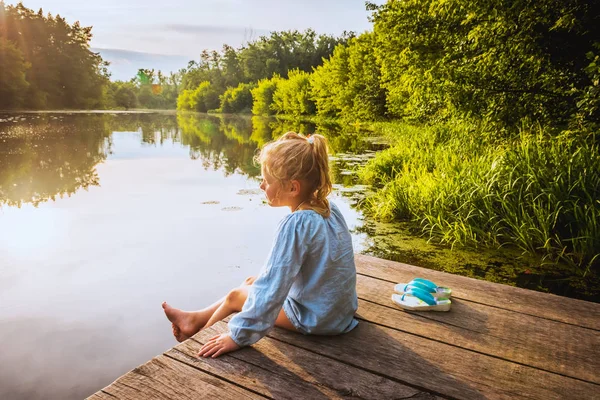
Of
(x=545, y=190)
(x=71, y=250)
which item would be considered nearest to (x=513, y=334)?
(x=545, y=190)

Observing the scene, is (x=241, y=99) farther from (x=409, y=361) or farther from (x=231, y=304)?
(x=409, y=361)

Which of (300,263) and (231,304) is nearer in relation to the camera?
(300,263)

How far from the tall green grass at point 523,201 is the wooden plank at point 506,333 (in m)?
1.91

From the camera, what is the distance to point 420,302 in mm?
2250

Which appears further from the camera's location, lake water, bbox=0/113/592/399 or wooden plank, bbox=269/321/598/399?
lake water, bbox=0/113/592/399

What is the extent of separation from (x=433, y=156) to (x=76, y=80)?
163ft

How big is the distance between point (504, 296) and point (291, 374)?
1371mm

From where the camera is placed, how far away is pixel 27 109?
39812 millimetres

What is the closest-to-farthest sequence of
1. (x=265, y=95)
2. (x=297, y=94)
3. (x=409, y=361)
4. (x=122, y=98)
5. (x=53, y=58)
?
(x=409, y=361)
(x=297, y=94)
(x=53, y=58)
(x=265, y=95)
(x=122, y=98)

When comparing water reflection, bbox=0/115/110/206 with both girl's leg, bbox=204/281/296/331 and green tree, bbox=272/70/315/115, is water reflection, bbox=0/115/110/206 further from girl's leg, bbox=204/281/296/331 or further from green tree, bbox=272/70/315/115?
green tree, bbox=272/70/315/115

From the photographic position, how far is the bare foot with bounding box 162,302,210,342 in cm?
250

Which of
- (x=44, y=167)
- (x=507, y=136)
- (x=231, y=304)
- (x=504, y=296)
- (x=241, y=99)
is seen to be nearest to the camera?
(x=231, y=304)

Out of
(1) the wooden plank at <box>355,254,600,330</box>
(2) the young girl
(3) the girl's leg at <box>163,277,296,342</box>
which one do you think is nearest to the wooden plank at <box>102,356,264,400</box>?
(2) the young girl

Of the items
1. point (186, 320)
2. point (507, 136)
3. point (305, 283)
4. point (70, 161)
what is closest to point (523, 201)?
point (507, 136)
